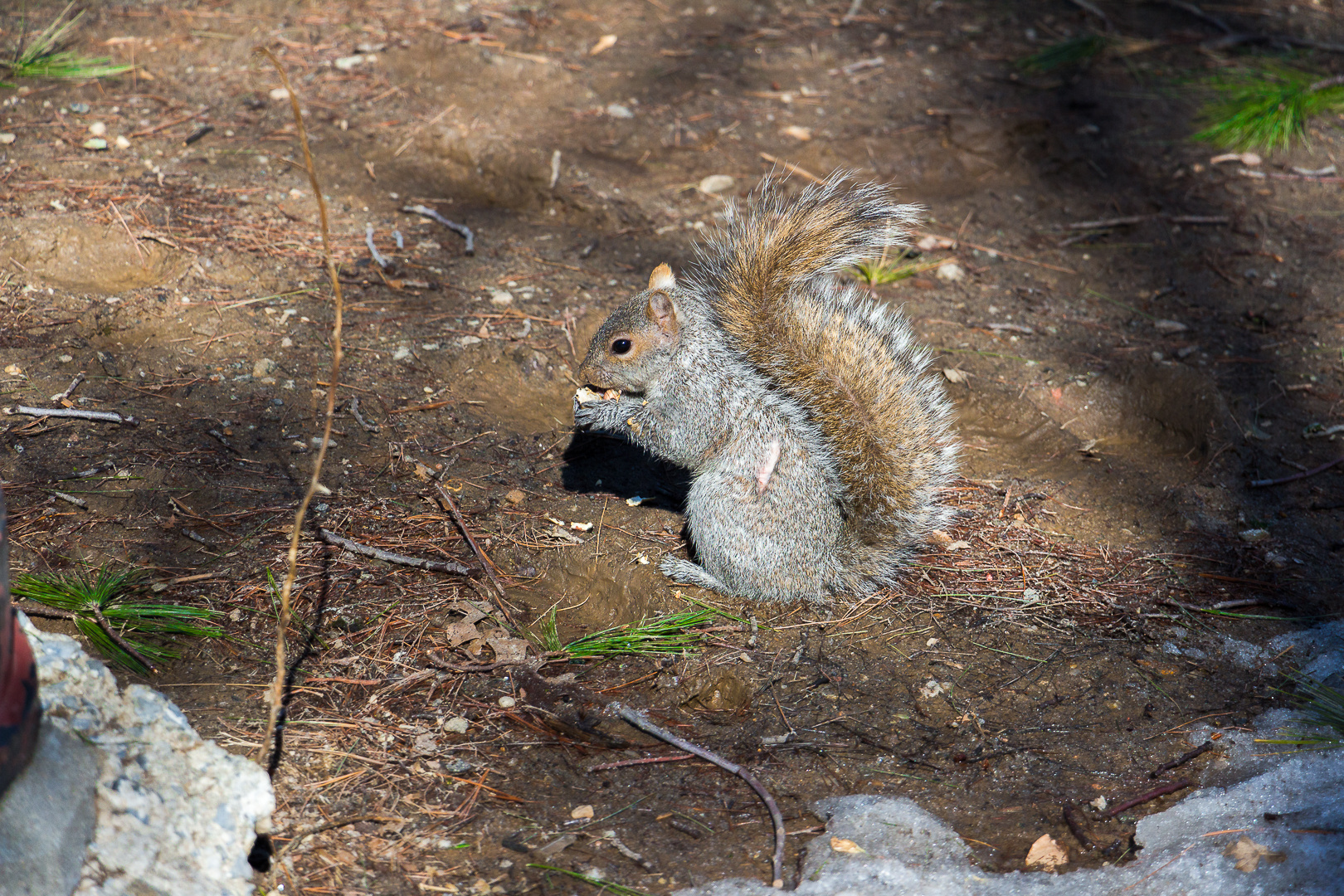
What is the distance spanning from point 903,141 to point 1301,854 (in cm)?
365

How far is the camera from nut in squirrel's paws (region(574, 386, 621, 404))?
2.86 meters

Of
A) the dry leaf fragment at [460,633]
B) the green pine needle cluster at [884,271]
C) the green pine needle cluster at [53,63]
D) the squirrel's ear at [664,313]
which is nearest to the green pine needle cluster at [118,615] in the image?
the dry leaf fragment at [460,633]

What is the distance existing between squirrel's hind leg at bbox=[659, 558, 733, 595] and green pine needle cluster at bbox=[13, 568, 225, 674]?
119 centimetres

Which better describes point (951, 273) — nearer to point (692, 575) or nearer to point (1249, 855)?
point (692, 575)

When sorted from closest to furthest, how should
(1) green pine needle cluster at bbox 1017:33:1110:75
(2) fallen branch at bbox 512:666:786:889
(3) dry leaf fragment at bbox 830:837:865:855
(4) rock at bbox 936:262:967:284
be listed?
(3) dry leaf fragment at bbox 830:837:865:855 → (2) fallen branch at bbox 512:666:786:889 → (4) rock at bbox 936:262:967:284 → (1) green pine needle cluster at bbox 1017:33:1110:75

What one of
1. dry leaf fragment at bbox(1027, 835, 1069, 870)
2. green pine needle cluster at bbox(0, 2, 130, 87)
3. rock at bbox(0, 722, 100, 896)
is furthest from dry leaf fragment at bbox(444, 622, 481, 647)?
→ green pine needle cluster at bbox(0, 2, 130, 87)

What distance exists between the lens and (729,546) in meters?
2.64

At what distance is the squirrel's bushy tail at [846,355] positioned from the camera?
8.22 ft

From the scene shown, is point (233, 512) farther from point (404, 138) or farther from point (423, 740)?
point (404, 138)

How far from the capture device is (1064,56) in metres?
5.31

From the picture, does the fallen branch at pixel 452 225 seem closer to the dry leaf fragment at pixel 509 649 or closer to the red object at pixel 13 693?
the dry leaf fragment at pixel 509 649

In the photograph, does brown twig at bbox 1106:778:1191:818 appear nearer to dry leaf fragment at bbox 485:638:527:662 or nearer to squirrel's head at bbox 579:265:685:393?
dry leaf fragment at bbox 485:638:527:662

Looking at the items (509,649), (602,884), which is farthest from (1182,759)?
(509,649)

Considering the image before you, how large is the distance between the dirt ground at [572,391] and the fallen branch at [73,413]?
3 cm
